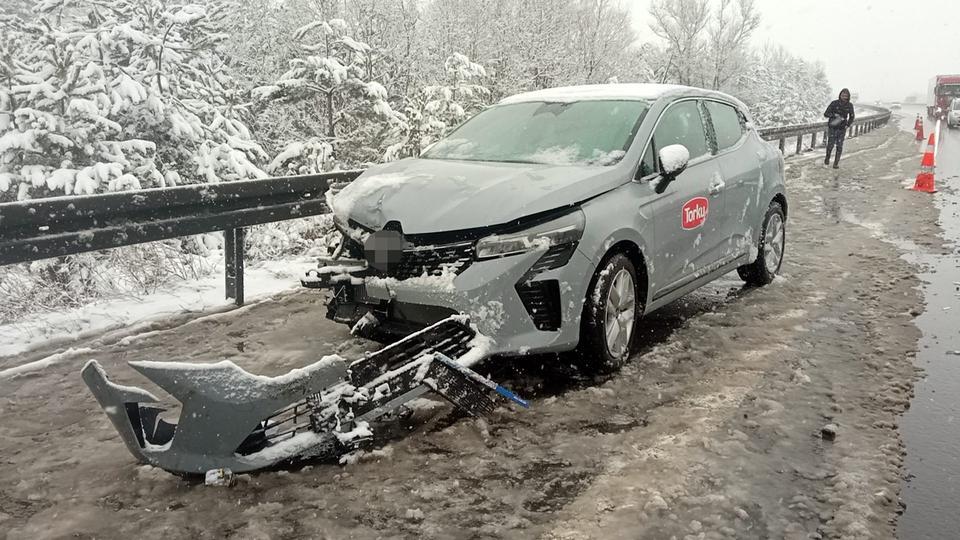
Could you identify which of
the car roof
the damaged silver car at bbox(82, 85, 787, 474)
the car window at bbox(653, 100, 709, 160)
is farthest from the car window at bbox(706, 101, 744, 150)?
the car window at bbox(653, 100, 709, 160)

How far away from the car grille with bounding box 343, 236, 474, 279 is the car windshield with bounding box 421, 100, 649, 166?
46.5 inches

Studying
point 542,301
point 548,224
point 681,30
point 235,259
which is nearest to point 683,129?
point 548,224

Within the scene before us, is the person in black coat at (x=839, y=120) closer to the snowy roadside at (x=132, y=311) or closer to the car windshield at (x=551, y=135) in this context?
the car windshield at (x=551, y=135)

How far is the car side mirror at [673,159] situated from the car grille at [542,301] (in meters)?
1.32

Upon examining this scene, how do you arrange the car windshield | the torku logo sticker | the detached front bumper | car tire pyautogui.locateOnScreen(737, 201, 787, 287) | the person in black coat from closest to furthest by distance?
the detached front bumper < the car windshield < the torku logo sticker < car tire pyautogui.locateOnScreen(737, 201, 787, 287) < the person in black coat

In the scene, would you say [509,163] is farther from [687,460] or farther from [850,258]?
[850,258]

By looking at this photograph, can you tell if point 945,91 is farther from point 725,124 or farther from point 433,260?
point 433,260

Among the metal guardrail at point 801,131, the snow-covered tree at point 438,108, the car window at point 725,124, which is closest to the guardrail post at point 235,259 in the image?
the car window at point 725,124

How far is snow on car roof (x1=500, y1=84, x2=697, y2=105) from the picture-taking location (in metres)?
5.00

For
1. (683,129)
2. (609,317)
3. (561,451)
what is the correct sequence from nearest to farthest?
(561,451) → (609,317) → (683,129)

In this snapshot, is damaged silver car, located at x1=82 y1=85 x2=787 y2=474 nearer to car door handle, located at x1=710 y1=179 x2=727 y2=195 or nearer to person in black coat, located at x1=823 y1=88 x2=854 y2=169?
car door handle, located at x1=710 y1=179 x2=727 y2=195

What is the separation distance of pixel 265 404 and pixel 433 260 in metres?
1.29

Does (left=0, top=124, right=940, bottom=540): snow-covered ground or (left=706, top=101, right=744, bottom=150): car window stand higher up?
(left=706, top=101, right=744, bottom=150): car window

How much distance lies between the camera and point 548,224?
3727 millimetres
